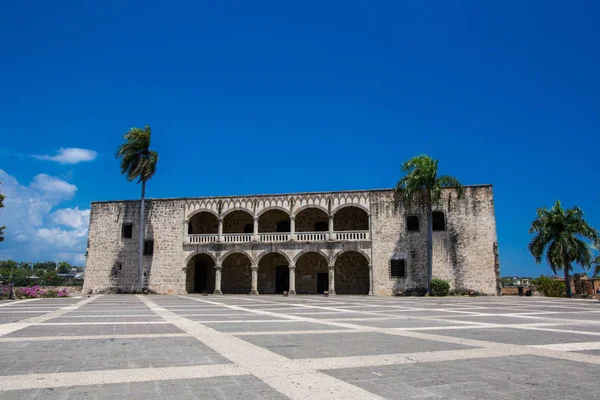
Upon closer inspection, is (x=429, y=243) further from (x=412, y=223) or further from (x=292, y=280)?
(x=292, y=280)

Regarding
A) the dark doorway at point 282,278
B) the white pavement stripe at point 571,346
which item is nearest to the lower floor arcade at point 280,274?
the dark doorway at point 282,278

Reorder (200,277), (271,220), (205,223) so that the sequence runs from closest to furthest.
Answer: (271,220)
(200,277)
(205,223)

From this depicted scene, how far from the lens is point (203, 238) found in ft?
101

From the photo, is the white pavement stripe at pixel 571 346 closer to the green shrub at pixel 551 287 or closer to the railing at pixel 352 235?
the railing at pixel 352 235

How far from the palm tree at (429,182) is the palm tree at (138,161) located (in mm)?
18537

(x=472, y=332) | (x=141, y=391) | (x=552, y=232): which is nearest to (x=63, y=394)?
(x=141, y=391)

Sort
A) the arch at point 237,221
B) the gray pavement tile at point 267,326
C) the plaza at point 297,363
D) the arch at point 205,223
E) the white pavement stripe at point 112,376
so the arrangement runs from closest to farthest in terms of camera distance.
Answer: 1. the plaza at point 297,363
2. the white pavement stripe at point 112,376
3. the gray pavement tile at point 267,326
4. the arch at point 237,221
5. the arch at point 205,223

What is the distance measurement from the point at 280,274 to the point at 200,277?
258 inches

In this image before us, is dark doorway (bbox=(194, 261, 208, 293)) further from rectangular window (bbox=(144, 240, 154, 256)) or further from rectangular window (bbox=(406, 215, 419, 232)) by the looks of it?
rectangular window (bbox=(406, 215, 419, 232))

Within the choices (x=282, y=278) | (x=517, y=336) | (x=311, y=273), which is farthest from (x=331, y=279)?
(x=517, y=336)

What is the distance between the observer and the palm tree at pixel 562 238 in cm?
2611

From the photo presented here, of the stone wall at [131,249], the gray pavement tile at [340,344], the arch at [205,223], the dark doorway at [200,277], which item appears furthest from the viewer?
the arch at [205,223]

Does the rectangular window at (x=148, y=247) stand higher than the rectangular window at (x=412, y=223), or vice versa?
the rectangular window at (x=412, y=223)

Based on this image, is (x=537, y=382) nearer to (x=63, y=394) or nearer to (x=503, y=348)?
(x=503, y=348)
